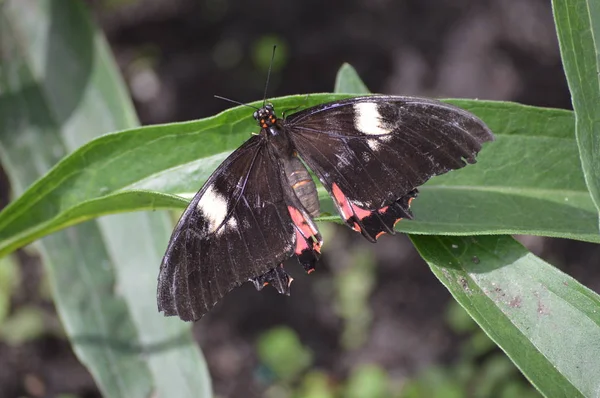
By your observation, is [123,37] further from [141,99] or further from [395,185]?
[395,185]

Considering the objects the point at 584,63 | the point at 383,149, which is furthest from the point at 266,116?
the point at 584,63

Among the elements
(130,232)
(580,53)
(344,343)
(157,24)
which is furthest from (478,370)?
(157,24)

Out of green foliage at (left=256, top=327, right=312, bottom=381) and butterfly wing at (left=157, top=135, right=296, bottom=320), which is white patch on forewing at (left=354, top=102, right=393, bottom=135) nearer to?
butterfly wing at (left=157, top=135, right=296, bottom=320)

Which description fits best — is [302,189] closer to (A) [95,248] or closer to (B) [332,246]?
(A) [95,248]

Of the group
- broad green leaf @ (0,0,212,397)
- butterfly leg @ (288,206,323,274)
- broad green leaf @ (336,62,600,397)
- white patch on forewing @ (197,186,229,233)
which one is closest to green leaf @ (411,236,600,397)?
broad green leaf @ (336,62,600,397)

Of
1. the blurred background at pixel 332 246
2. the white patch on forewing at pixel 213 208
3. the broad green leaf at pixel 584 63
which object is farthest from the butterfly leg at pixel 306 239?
the blurred background at pixel 332 246

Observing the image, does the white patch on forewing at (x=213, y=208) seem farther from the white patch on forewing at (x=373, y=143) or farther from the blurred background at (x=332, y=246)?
the blurred background at (x=332, y=246)

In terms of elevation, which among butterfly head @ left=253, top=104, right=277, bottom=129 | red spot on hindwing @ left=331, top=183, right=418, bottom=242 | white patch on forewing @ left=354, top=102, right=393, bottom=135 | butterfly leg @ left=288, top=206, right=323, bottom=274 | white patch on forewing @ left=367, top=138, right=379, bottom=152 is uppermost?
butterfly head @ left=253, top=104, right=277, bottom=129
